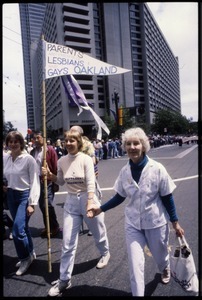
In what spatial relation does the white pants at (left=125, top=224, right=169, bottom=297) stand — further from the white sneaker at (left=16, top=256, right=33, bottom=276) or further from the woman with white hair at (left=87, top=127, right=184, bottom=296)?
the white sneaker at (left=16, top=256, right=33, bottom=276)

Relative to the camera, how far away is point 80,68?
3938mm

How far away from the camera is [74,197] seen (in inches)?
126

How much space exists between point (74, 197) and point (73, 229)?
37 centimetres

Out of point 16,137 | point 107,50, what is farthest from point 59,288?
point 107,50

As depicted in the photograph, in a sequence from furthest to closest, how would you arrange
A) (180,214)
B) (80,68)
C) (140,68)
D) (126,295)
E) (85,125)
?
(140,68) → (85,125) → (180,214) → (80,68) → (126,295)

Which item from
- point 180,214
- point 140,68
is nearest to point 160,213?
point 180,214

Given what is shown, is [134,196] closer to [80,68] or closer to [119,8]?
[80,68]

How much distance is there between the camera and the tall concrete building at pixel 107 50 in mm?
64663

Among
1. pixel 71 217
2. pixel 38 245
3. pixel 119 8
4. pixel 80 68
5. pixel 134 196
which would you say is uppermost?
pixel 119 8

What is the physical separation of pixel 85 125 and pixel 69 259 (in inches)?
2575

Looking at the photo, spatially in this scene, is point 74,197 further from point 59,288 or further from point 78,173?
point 59,288

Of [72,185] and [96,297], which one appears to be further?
[72,185]

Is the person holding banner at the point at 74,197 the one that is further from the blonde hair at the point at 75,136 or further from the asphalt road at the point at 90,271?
the asphalt road at the point at 90,271

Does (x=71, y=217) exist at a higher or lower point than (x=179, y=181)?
higher
